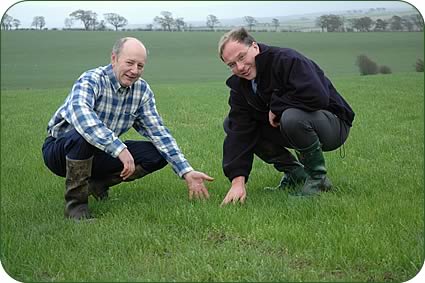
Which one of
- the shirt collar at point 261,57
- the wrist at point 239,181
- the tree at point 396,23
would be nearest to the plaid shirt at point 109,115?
the wrist at point 239,181

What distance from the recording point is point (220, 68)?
385 centimetres

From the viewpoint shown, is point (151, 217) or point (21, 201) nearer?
point (151, 217)

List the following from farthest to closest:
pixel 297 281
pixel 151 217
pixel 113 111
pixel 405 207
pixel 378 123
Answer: pixel 378 123
pixel 113 111
pixel 151 217
pixel 405 207
pixel 297 281

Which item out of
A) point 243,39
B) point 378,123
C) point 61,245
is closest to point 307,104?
point 243,39

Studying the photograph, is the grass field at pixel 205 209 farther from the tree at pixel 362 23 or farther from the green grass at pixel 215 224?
the tree at pixel 362 23

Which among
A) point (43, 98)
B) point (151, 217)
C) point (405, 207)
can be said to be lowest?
point (43, 98)

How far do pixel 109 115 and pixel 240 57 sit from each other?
0.91 m

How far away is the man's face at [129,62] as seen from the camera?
3.30m

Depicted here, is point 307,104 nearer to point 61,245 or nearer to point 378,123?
point 61,245

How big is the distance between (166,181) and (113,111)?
2.47ft

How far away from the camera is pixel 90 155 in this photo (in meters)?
3.45

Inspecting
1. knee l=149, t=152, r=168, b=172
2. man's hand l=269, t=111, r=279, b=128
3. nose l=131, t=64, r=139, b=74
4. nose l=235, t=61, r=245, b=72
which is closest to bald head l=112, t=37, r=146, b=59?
nose l=131, t=64, r=139, b=74

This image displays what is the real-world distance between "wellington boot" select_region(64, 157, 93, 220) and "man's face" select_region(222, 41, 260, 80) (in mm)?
1026

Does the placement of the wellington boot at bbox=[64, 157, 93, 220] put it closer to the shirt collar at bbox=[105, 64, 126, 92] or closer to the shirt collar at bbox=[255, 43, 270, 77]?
the shirt collar at bbox=[105, 64, 126, 92]
